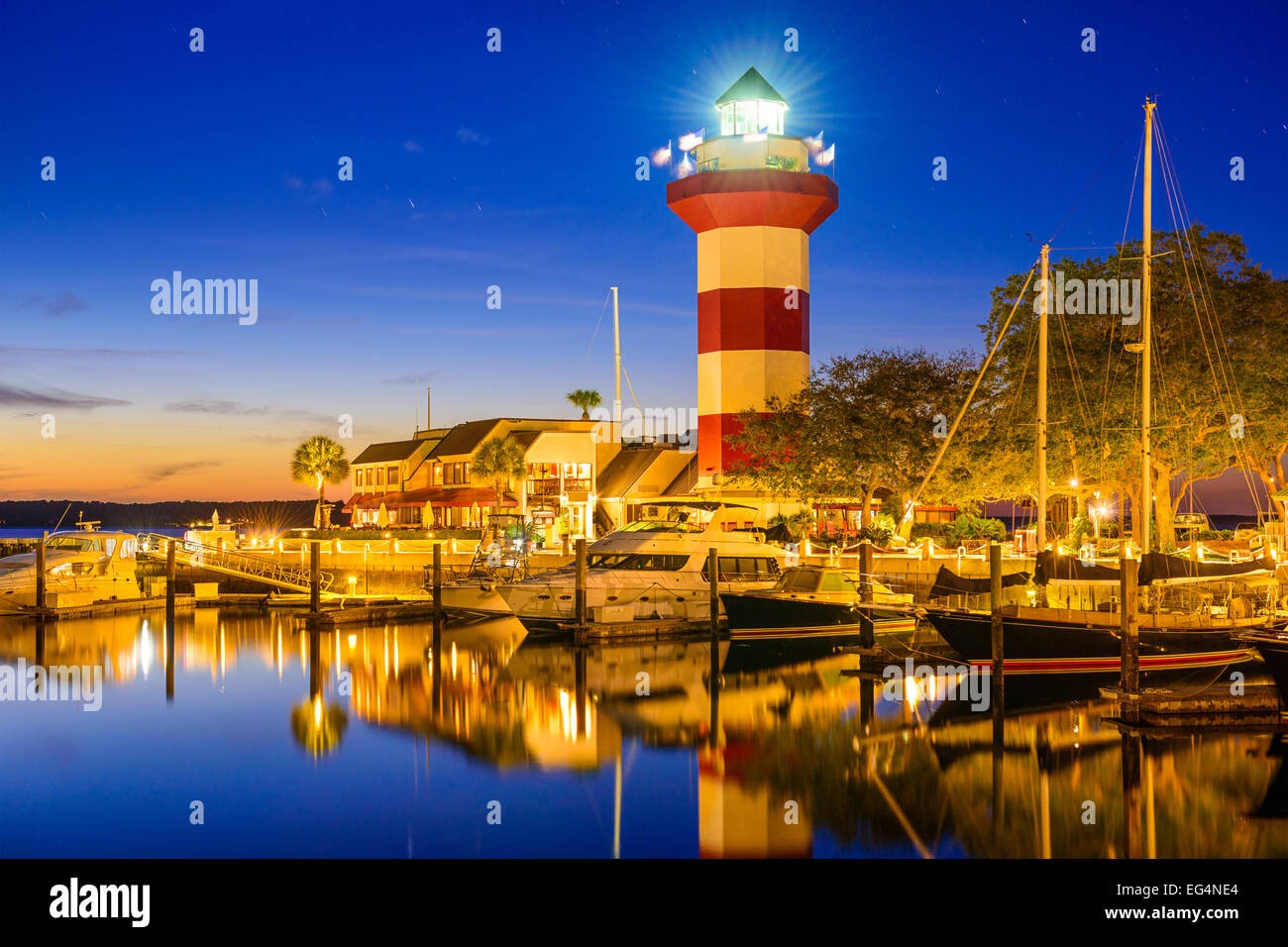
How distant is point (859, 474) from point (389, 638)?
19813 mm

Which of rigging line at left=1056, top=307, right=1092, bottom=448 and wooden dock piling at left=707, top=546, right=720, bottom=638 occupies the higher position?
rigging line at left=1056, top=307, right=1092, bottom=448

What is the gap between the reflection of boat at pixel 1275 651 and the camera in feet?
65.4

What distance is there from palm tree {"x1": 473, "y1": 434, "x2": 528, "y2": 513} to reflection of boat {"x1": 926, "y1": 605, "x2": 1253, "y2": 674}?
43.6 metres

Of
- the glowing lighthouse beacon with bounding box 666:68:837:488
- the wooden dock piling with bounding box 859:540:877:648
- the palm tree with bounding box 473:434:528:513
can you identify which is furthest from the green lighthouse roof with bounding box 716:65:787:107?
the wooden dock piling with bounding box 859:540:877:648

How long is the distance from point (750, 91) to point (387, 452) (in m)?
38.5

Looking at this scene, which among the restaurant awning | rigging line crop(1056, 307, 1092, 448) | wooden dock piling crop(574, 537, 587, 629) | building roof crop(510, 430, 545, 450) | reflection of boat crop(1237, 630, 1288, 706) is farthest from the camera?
building roof crop(510, 430, 545, 450)

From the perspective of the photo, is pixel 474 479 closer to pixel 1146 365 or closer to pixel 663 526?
pixel 663 526

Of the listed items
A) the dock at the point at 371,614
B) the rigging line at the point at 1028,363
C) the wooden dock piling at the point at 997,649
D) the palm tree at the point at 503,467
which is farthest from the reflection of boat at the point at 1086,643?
the palm tree at the point at 503,467

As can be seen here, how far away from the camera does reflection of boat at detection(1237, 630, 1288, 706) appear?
19.9 metres

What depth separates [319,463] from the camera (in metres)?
69.8

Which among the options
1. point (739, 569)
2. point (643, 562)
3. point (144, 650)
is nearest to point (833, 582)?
point (739, 569)

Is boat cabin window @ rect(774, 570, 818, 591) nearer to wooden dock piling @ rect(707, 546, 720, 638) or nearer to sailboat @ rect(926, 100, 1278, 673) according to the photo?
wooden dock piling @ rect(707, 546, 720, 638)
